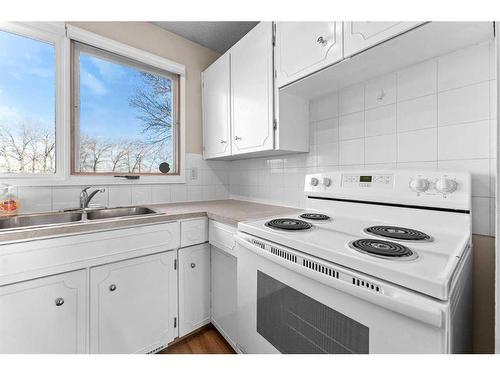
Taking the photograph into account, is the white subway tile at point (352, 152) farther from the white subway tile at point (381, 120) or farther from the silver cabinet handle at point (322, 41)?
the silver cabinet handle at point (322, 41)

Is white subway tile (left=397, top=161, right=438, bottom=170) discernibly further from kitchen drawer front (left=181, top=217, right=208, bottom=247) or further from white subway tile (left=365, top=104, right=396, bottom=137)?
kitchen drawer front (left=181, top=217, right=208, bottom=247)

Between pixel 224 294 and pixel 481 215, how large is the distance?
1.39 meters

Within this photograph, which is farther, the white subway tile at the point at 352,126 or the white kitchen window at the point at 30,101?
the white kitchen window at the point at 30,101

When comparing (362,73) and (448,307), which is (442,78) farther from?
(448,307)

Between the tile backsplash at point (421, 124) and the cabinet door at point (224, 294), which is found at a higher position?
the tile backsplash at point (421, 124)

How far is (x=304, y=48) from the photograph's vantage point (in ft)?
4.09

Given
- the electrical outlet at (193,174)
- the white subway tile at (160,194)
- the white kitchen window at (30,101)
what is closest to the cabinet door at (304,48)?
the electrical outlet at (193,174)

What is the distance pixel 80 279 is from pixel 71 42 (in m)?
1.62

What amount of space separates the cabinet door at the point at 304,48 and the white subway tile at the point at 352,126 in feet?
1.28

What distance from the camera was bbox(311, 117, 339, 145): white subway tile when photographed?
149cm

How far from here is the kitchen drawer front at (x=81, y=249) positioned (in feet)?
3.29

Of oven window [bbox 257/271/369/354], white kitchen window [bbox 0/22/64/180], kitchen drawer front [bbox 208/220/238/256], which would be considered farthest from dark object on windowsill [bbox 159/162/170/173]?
oven window [bbox 257/271/369/354]

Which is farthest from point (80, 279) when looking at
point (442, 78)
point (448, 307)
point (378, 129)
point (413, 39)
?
point (442, 78)
